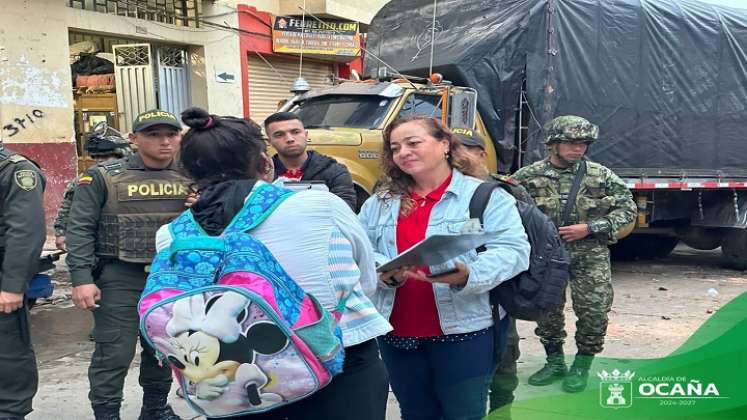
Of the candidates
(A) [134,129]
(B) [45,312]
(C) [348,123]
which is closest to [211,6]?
(C) [348,123]

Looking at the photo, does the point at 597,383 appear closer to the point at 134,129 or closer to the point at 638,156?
the point at 134,129

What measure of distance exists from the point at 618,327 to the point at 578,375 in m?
4.19

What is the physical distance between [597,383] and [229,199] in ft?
3.34

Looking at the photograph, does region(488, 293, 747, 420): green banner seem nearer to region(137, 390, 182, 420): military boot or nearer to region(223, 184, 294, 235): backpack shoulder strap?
region(223, 184, 294, 235): backpack shoulder strap

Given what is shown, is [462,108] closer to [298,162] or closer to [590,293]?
[298,162]

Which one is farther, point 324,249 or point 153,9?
point 153,9

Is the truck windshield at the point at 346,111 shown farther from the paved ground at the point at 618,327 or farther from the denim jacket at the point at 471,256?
the denim jacket at the point at 471,256

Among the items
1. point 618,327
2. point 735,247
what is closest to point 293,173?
point 618,327

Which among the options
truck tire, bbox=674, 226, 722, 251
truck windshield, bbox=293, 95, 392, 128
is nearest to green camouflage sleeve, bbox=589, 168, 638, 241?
truck windshield, bbox=293, 95, 392, 128

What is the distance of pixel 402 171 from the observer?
2.53 m

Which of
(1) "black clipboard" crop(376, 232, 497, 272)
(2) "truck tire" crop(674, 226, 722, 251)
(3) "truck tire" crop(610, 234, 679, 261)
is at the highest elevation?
(1) "black clipboard" crop(376, 232, 497, 272)

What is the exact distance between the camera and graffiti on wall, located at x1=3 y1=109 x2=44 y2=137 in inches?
356

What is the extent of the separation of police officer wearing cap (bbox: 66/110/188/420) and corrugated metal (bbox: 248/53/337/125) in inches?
399

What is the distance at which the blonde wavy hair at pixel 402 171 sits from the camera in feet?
7.90
